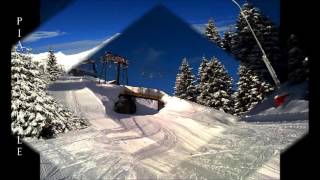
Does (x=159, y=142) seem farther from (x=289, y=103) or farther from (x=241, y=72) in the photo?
(x=289, y=103)

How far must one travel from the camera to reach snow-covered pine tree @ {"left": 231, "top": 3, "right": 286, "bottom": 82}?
4.61m

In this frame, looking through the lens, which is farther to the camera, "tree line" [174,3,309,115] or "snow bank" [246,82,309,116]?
"tree line" [174,3,309,115]

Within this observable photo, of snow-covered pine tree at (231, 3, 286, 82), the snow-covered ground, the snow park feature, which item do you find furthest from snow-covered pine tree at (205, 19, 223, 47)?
the snow-covered ground

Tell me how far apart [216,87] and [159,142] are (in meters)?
0.72

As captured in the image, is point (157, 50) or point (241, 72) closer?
point (241, 72)

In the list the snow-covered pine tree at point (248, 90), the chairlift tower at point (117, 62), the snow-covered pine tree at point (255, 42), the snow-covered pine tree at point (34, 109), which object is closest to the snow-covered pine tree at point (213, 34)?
the snow-covered pine tree at point (255, 42)

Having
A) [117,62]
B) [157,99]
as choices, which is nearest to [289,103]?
[157,99]

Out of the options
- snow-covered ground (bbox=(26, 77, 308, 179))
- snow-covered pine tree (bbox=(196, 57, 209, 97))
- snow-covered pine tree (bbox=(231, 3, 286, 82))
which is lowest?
snow-covered ground (bbox=(26, 77, 308, 179))

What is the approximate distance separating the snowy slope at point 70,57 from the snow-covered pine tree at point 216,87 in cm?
93

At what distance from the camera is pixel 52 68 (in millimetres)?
4812

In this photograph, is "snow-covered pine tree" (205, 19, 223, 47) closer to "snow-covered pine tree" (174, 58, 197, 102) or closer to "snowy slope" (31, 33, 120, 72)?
"snow-covered pine tree" (174, 58, 197, 102)

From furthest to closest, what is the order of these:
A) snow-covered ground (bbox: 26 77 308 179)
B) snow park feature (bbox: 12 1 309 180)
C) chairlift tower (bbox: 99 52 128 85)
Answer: chairlift tower (bbox: 99 52 128 85)
snow park feature (bbox: 12 1 309 180)
snow-covered ground (bbox: 26 77 308 179)

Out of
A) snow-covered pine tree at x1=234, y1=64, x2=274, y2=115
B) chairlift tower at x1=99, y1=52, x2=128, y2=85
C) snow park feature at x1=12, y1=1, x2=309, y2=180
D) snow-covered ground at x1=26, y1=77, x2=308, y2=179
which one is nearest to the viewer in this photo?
snow-covered ground at x1=26, y1=77, x2=308, y2=179
